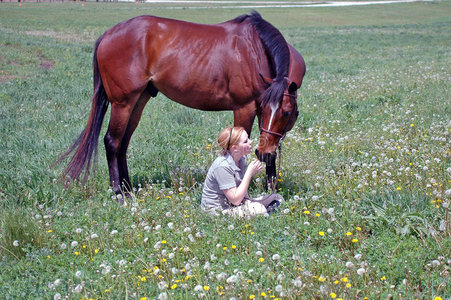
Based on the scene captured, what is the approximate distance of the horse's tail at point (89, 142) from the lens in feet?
17.9

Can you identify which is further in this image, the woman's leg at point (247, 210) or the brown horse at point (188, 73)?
the brown horse at point (188, 73)

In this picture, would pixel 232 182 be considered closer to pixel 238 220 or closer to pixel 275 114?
pixel 238 220

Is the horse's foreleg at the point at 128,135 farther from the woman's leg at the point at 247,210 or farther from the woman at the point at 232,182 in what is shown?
the woman's leg at the point at 247,210

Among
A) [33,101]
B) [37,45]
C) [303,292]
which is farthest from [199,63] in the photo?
[37,45]

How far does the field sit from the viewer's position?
3305mm

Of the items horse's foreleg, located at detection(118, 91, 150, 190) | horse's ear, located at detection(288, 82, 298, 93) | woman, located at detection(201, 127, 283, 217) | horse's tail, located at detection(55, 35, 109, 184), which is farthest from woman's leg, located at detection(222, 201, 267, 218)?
horse's tail, located at detection(55, 35, 109, 184)

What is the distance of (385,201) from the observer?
4203mm

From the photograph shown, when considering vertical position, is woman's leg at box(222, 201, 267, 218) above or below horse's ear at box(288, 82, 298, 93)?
below

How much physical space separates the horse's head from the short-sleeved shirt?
0.31m

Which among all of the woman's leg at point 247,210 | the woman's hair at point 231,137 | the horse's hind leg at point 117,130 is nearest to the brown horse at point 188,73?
the horse's hind leg at point 117,130

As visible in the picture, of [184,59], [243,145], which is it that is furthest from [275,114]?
[184,59]

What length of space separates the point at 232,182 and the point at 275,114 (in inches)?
34.8

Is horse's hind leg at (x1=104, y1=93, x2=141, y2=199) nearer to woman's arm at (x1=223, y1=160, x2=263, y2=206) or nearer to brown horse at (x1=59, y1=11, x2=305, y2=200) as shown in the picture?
brown horse at (x1=59, y1=11, x2=305, y2=200)

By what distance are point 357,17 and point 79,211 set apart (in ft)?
184
